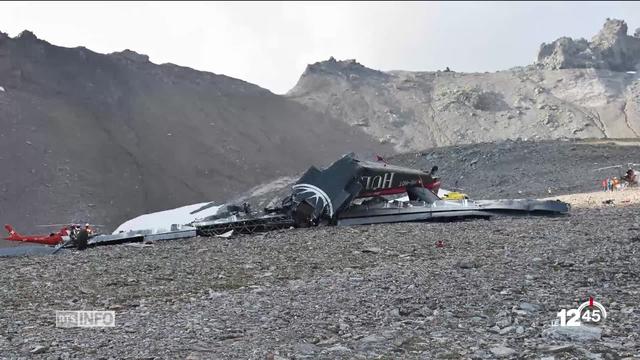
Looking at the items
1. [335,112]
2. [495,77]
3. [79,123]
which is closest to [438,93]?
[495,77]

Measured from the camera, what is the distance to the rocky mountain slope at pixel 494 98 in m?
80.3

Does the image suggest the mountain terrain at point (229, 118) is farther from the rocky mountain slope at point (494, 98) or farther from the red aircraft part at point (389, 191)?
the red aircraft part at point (389, 191)

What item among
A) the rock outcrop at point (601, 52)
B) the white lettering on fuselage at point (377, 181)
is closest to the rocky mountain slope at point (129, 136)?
the white lettering on fuselage at point (377, 181)

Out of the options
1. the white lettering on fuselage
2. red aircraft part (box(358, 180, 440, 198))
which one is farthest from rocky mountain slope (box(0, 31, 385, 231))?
the white lettering on fuselage

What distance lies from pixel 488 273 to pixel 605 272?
172 centimetres

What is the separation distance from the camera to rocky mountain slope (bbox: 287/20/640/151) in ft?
263

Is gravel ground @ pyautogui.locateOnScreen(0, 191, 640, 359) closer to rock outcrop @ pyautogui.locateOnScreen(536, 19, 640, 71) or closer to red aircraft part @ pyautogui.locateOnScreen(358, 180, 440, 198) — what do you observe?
red aircraft part @ pyautogui.locateOnScreen(358, 180, 440, 198)

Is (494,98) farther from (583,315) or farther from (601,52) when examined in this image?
(583,315)

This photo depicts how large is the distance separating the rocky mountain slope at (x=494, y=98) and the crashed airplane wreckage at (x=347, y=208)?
5893 centimetres

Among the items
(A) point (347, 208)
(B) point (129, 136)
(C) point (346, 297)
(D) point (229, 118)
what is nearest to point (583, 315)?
(C) point (346, 297)

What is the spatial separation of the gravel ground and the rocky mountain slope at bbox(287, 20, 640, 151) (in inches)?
2636

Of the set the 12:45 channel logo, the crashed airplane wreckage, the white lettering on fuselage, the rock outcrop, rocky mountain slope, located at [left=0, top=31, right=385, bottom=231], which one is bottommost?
the 12:45 channel logo

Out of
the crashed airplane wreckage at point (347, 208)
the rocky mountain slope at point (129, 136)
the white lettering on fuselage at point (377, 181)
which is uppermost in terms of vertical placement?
the rocky mountain slope at point (129, 136)

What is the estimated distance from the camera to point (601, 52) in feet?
335
